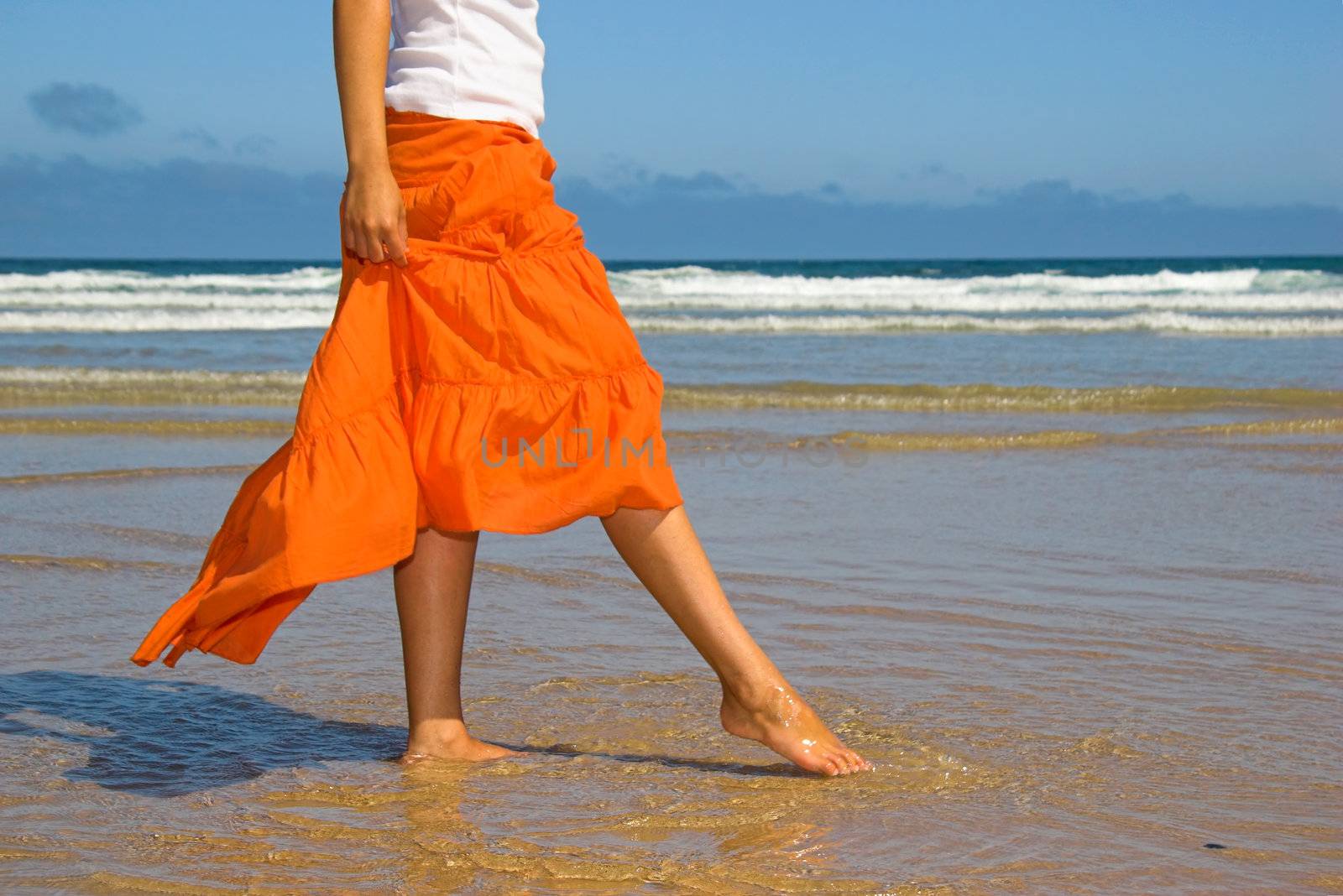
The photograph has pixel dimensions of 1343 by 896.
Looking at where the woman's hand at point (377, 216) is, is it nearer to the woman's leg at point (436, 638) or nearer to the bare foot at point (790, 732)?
the woman's leg at point (436, 638)

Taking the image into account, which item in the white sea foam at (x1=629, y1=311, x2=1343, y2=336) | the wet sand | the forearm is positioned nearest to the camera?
the wet sand

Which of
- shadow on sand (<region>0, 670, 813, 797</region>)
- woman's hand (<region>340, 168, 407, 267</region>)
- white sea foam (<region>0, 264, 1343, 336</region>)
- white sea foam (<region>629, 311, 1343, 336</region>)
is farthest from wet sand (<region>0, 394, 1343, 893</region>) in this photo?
white sea foam (<region>0, 264, 1343, 336</region>)

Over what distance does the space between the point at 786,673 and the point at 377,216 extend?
1.39m

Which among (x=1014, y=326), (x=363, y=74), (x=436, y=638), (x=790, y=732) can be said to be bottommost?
(x=790, y=732)

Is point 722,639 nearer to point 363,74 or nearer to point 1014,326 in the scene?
point 363,74

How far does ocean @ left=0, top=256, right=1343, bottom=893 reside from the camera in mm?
1925

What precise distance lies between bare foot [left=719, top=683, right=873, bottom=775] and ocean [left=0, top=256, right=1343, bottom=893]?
47 mm

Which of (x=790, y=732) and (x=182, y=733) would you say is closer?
(x=790, y=732)

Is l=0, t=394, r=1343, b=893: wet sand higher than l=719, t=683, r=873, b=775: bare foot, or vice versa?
l=719, t=683, r=873, b=775: bare foot

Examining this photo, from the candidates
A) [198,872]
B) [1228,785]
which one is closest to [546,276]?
[198,872]

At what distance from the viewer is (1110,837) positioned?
Answer: 1971 mm

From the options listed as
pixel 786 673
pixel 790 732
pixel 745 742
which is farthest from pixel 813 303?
pixel 790 732

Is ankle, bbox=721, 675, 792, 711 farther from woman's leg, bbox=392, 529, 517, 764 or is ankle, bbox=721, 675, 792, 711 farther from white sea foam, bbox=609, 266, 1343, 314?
white sea foam, bbox=609, 266, 1343, 314

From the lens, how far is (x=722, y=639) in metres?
2.22
